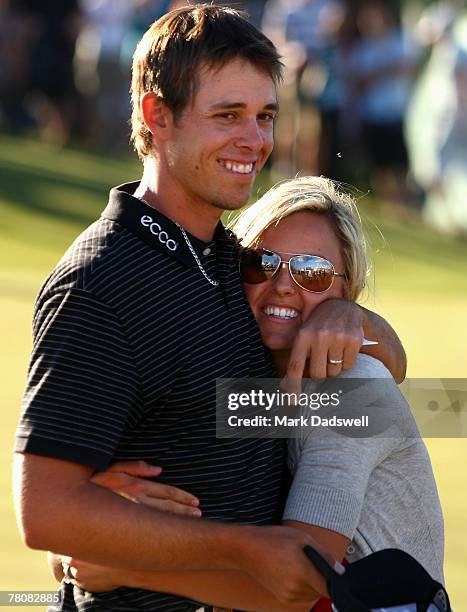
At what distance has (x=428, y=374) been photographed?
987 cm

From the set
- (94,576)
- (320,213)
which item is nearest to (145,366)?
(94,576)

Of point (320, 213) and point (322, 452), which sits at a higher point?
point (320, 213)

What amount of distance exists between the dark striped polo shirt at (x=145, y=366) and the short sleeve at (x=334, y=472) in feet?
0.30

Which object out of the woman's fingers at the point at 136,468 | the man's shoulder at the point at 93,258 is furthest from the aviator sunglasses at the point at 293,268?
the woman's fingers at the point at 136,468

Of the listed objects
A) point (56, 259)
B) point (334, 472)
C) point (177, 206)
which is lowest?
point (334, 472)

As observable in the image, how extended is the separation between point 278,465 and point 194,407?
0.36m

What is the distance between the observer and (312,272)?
388cm

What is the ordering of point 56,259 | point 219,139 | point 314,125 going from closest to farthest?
point 219,139 → point 56,259 → point 314,125

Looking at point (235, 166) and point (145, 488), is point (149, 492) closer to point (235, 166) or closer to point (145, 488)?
point (145, 488)

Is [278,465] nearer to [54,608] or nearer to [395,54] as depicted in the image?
[54,608]

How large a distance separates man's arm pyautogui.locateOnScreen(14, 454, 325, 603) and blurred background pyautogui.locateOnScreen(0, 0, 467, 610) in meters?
9.15

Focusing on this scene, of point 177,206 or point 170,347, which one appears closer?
point 170,347

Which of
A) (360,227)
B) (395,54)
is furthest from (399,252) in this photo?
(360,227)

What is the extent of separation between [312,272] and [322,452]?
1.89ft
